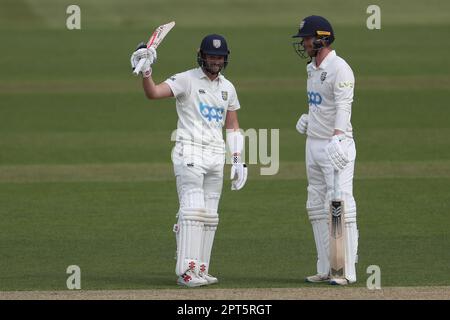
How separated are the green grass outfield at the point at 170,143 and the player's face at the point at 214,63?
5.31 feet

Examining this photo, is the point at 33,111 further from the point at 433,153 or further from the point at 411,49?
the point at 411,49

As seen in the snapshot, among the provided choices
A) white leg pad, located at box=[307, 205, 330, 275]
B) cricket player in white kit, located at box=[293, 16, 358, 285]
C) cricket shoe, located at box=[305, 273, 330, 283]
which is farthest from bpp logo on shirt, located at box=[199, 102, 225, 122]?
cricket shoe, located at box=[305, 273, 330, 283]

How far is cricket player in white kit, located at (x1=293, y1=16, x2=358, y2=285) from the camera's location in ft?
33.4

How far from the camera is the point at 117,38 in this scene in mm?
34469

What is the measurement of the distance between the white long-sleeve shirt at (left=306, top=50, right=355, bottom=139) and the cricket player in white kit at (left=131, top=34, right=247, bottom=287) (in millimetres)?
637

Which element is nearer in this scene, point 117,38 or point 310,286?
point 310,286

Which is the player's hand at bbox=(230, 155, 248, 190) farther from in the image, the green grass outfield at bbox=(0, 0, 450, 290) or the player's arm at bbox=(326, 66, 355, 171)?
the player's arm at bbox=(326, 66, 355, 171)

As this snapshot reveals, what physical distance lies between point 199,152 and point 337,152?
3.46 ft

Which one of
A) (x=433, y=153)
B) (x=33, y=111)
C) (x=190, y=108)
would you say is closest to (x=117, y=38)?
(x=33, y=111)

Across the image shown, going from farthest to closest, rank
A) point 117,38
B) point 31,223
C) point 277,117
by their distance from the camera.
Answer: point 117,38 < point 277,117 < point 31,223

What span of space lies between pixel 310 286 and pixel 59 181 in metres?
7.91

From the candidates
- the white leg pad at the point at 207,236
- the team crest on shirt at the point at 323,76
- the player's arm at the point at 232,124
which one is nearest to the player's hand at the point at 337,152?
the team crest on shirt at the point at 323,76

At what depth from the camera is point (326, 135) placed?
10.4 meters

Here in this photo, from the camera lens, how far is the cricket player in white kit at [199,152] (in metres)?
10.1
